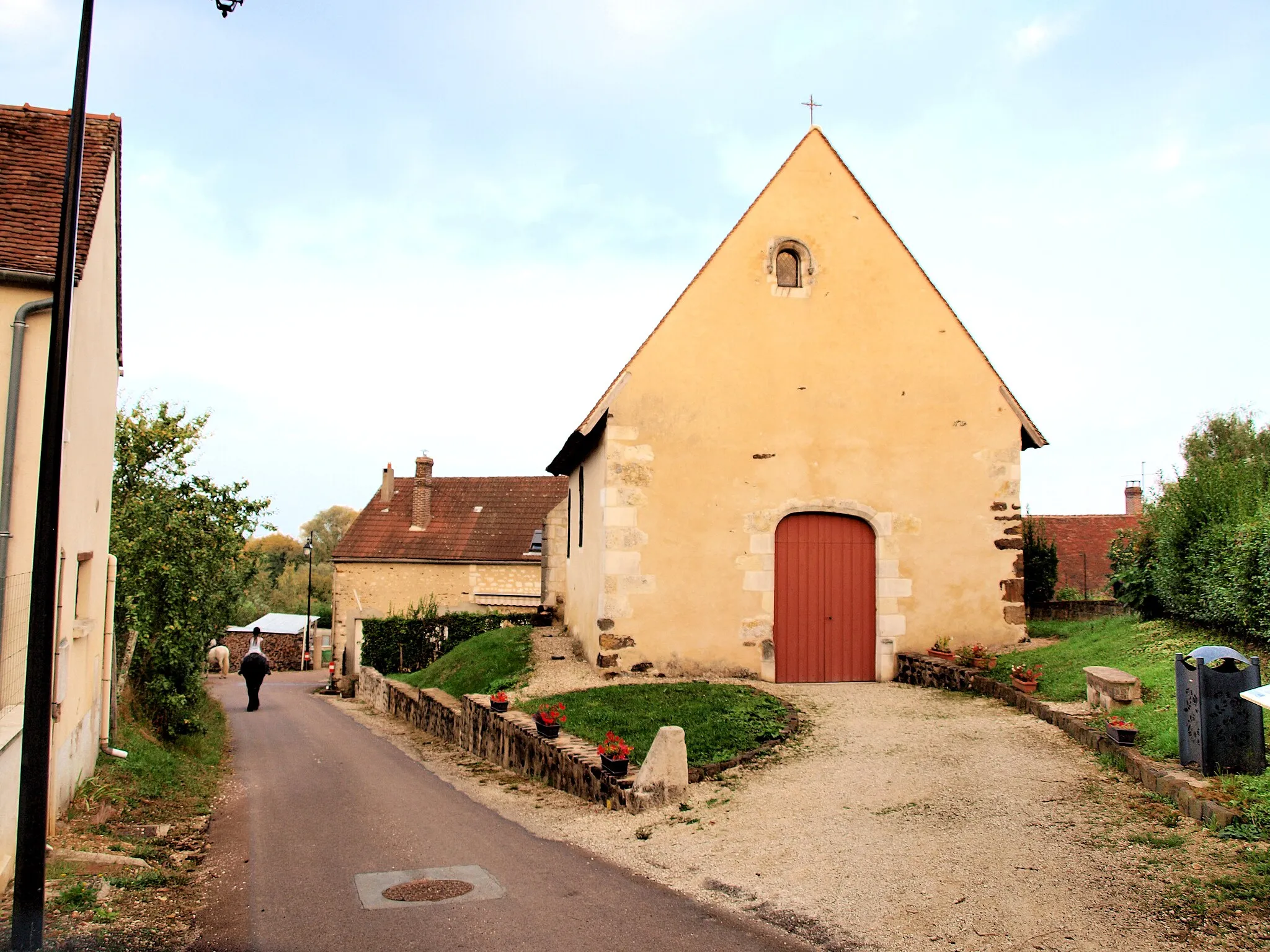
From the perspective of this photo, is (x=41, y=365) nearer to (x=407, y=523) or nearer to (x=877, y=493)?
(x=877, y=493)

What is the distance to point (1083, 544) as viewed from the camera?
100 ft

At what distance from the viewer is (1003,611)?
14.3m

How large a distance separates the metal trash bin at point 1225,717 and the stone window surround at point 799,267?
8.66 m

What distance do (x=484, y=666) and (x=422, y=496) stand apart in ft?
65.3

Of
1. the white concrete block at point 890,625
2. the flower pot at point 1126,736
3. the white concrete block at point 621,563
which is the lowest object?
the flower pot at point 1126,736

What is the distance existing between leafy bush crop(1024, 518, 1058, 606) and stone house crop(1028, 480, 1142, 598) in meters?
11.1

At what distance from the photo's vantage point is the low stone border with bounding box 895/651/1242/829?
20.7ft

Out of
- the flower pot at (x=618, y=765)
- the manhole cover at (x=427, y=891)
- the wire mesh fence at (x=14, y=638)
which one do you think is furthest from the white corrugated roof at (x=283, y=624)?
the manhole cover at (x=427, y=891)

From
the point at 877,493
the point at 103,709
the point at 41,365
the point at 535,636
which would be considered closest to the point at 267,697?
the point at 535,636

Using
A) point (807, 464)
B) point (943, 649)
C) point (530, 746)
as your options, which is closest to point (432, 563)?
point (807, 464)

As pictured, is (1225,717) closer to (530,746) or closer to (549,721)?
(549,721)

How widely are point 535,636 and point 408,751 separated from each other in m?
3.80

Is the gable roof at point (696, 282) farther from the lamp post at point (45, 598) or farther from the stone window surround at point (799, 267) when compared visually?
the lamp post at point (45, 598)

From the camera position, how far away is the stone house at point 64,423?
662 centimetres
